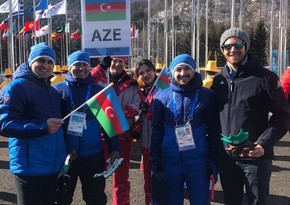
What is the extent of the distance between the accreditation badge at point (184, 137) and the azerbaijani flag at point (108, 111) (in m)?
0.53

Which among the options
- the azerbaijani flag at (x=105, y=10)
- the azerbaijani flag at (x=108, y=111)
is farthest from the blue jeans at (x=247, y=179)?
the azerbaijani flag at (x=105, y=10)

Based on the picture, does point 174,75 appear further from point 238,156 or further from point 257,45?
point 257,45

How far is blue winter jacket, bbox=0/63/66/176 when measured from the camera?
3217 millimetres

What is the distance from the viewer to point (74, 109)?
389cm

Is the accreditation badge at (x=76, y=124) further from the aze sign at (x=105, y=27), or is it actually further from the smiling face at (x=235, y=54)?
the smiling face at (x=235, y=54)

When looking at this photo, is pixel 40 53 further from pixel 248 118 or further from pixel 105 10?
pixel 248 118

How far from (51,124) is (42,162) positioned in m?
0.37

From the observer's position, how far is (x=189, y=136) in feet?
12.1

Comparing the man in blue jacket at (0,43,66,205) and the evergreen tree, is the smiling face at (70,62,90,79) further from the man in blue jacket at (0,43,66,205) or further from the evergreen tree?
the evergreen tree

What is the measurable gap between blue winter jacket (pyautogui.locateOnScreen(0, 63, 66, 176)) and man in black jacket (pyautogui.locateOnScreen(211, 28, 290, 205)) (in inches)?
60.7

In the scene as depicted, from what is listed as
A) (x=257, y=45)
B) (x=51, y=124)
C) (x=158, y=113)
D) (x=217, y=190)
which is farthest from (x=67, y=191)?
(x=257, y=45)

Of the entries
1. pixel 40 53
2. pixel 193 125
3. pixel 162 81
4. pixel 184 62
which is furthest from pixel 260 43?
pixel 40 53

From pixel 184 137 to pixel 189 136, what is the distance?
0.05m

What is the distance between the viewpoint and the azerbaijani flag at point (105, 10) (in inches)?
175
